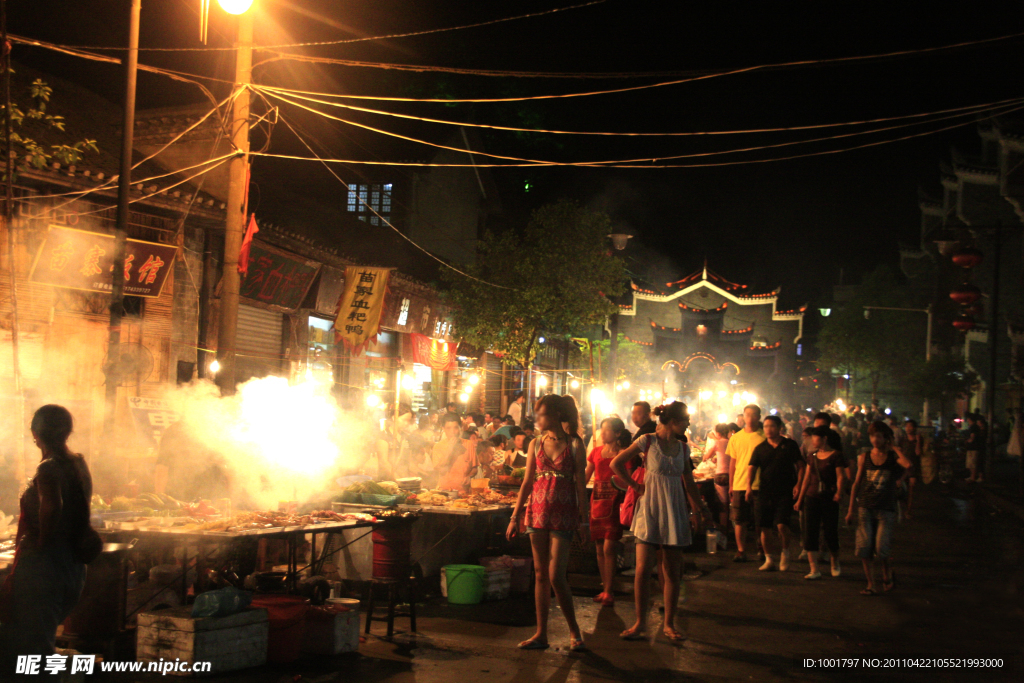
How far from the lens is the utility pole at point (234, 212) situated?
367 inches

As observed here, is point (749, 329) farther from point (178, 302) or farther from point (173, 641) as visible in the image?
point (173, 641)

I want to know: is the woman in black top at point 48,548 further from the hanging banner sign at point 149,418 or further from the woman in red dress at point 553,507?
the hanging banner sign at point 149,418

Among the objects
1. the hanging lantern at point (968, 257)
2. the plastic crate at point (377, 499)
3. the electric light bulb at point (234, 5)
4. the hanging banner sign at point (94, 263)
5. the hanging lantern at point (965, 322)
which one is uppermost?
the electric light bulb at point (234, 5)

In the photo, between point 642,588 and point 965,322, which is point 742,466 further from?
point 965,322

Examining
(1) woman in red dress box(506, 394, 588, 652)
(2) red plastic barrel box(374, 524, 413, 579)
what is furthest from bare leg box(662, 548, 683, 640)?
(2) red plastic barrel box(374, 524, 413, 579)

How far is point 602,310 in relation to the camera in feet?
76.1

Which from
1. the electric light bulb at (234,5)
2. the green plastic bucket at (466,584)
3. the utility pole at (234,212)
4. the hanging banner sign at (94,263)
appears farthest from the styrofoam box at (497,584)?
the hanging banner sign at (94,263)

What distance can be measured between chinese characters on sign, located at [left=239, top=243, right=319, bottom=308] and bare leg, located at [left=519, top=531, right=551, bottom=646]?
1011 centimetres

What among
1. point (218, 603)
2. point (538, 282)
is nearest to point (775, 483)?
point (218, 603)

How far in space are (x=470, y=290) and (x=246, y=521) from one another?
1669 centimetres

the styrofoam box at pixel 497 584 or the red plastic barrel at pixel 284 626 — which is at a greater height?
the red plastic barrel at pixel 284 626

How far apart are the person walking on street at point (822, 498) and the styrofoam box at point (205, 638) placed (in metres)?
6.79

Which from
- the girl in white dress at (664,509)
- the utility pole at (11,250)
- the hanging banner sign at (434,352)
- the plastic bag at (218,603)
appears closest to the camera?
the plastic bag at (218,603)

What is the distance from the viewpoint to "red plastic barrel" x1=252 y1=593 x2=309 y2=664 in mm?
5543
